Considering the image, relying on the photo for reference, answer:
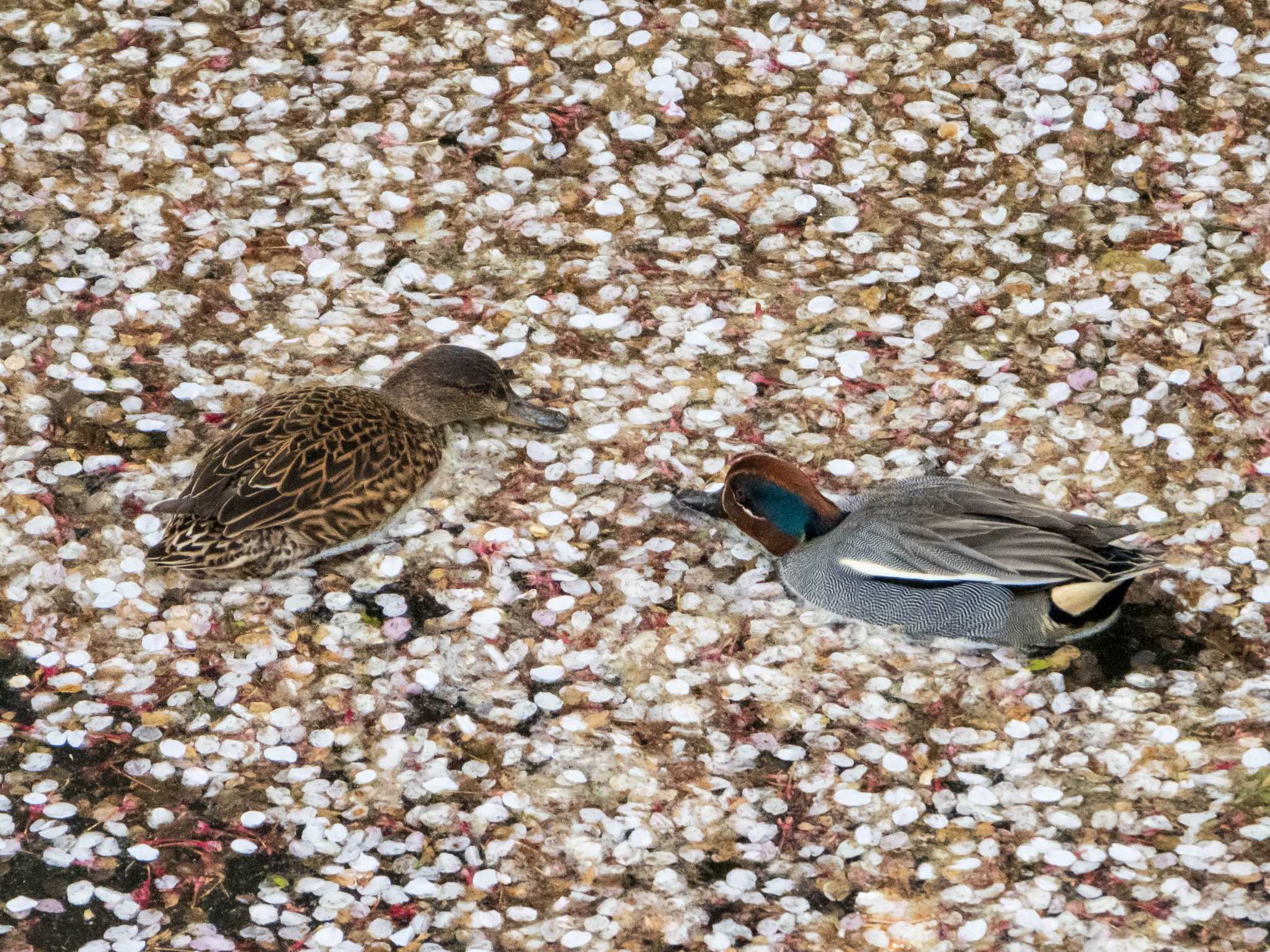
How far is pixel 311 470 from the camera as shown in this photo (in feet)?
21.2

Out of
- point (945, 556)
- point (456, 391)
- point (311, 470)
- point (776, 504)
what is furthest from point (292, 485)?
point (945, 556)

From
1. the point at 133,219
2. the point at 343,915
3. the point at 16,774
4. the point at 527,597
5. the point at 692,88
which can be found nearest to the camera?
the point at 343,915

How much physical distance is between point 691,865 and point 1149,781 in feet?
5.91

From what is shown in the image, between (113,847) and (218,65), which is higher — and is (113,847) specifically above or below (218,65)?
below

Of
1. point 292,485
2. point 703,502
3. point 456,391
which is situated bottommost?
point 703,502

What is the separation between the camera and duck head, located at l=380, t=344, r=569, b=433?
7.04 m

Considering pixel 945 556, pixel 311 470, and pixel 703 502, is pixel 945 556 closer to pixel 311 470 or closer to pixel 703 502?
pixel 703 502

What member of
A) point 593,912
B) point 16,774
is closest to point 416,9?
point 16,774

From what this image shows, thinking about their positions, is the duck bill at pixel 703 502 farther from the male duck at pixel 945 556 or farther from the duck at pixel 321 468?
the duck at pixel 321 468

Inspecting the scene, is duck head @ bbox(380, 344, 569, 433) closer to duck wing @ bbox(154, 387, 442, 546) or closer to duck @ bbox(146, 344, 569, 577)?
duck @ bbox(146, 344, 569, 577)

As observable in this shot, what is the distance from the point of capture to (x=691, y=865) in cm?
571

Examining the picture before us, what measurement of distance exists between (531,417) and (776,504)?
1361mm

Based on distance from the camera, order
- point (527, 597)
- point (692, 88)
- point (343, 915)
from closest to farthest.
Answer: point (343, 915) < point (527, 597) < point (692, 88)

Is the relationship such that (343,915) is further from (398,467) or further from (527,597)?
(398,467)
